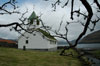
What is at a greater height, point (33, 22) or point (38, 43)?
point (33, 22)

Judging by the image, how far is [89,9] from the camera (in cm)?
228

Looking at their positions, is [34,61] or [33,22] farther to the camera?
[33,22]

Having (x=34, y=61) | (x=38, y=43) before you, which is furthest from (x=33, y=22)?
(x=38, y=43)

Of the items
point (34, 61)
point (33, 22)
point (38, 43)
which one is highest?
point (33, 22)

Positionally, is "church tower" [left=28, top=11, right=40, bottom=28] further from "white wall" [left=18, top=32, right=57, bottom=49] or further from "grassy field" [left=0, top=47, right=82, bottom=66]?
"grassy field" [left=0, top=47, right=82, bottom=66]

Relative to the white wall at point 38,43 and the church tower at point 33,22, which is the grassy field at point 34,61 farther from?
the white wall at point 38,43

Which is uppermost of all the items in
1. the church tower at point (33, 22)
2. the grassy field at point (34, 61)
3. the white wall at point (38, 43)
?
the church tower at point (33, 22)

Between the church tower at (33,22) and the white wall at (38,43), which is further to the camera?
the white wall at (38,43)

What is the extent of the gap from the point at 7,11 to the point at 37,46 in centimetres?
3047

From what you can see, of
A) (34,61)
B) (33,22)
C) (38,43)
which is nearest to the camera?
(34,61)

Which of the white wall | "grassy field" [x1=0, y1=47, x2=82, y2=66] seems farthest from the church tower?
"grassy field" [x1=0, y1=47, x2=82, y2=66]

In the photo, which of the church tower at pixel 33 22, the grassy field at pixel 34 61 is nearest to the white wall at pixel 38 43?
the church tower at pixel 33 22

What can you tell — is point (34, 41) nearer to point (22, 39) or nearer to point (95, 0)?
point (22, 39)

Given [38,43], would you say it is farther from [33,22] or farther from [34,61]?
[34,61]
